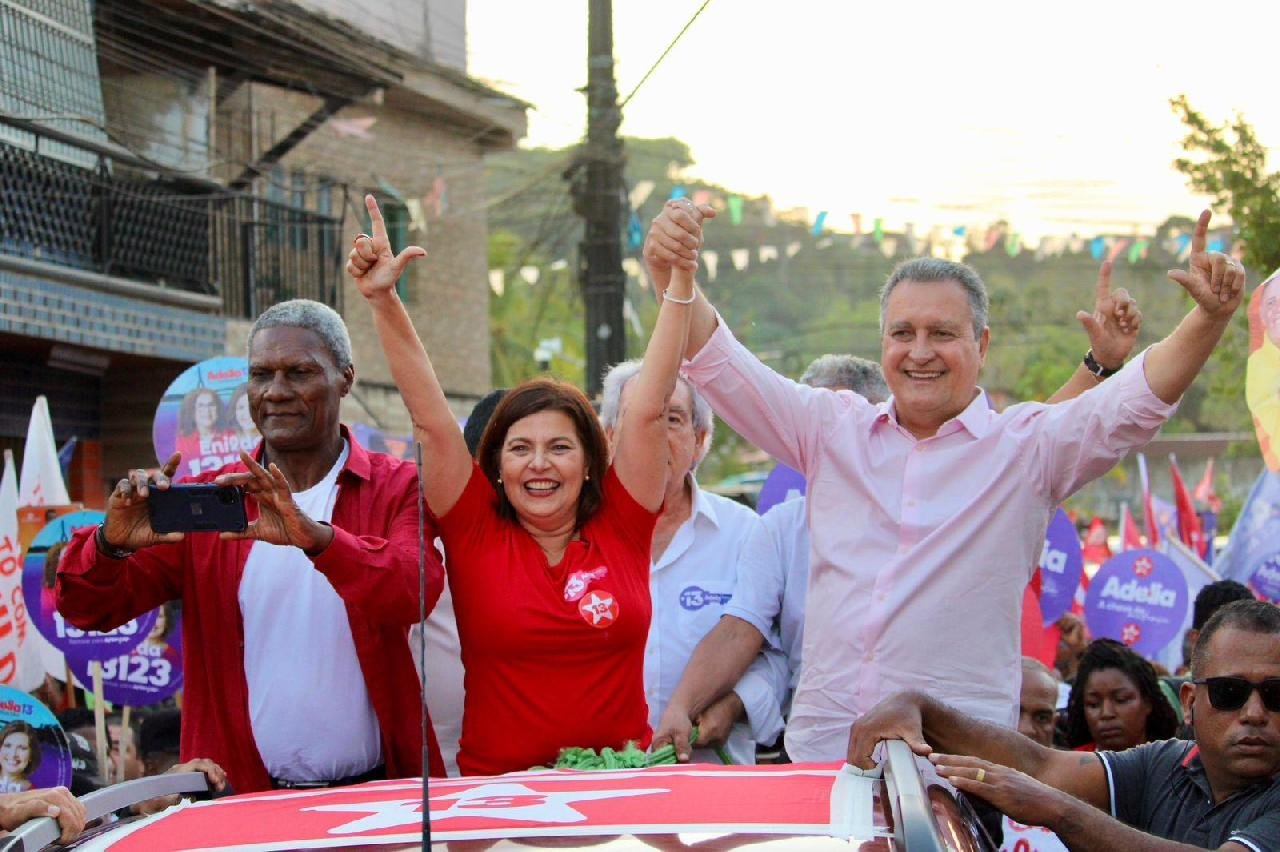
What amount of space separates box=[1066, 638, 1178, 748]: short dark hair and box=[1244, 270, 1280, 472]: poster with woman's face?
3.12 feet

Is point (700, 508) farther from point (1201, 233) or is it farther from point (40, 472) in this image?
point (40, 472)

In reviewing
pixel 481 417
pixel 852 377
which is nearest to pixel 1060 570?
pixel 852 377

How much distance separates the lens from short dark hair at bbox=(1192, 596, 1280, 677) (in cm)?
367

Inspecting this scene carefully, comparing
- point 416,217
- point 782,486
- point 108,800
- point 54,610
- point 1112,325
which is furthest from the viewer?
point 416,217

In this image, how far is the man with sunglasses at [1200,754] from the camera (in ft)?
11.2

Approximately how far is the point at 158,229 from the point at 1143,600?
8.43m

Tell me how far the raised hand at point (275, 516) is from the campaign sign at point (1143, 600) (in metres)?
7.30

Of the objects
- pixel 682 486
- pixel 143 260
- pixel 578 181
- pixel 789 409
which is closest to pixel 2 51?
pixel 143 260

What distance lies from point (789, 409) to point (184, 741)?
1658 millimetres

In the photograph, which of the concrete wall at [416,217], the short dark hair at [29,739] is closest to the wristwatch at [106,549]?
the short dark hair at [29,739]

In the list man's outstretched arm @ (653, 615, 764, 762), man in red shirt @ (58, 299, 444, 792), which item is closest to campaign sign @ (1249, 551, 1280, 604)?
man's outstretched arm @ (653, 615, 764, 762)

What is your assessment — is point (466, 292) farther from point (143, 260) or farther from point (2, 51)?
point (2, 51)

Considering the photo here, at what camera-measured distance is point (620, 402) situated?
16.8 feet

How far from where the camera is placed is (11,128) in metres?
12.1
